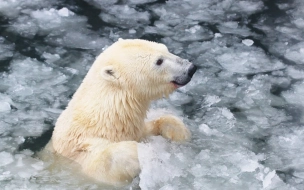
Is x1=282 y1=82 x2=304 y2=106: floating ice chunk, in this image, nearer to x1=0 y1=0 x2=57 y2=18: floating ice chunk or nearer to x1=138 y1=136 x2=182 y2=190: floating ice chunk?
x1=138 y1=136 x2=182 y2=190: floating ice chunk

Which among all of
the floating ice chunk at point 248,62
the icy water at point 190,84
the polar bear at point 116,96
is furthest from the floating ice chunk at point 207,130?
the floating ice chunk at point 248,62

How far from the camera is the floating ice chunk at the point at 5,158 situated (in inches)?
193

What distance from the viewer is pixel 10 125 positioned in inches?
212

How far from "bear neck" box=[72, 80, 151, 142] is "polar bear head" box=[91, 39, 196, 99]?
6 centimetres

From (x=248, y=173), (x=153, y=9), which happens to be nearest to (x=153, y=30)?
(x=153, y=9)

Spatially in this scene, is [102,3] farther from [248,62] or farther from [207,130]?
[207,130]

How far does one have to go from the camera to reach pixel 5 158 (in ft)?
16.3

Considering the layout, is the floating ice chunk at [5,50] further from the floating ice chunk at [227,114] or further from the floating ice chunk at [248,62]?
the floating ice chunk at [227,114]

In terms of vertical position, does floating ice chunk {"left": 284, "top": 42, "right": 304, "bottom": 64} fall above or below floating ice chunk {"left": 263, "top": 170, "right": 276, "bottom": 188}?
below

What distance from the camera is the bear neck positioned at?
15.5 feet

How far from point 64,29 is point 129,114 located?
103 inches

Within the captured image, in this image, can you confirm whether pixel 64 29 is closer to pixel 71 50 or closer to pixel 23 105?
pixel 71 50

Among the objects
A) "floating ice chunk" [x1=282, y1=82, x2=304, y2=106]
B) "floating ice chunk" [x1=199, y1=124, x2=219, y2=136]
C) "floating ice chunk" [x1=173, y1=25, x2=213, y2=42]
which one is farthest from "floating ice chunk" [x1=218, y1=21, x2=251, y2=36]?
"floating ice chunk" [x1=199, y1=124, x2=219, y2=136]

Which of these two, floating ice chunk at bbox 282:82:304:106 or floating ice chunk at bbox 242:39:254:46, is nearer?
floating ice chunk at bbox 282:82:304:106
